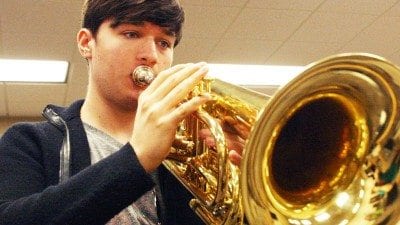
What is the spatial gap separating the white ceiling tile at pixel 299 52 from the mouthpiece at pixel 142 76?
103 inches

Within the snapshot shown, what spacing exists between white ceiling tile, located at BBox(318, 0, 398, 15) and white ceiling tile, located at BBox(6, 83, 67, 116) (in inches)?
81.9

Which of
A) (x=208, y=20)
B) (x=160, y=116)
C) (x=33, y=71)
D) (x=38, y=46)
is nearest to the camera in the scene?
(x=160, y=116)

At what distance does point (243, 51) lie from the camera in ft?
12.2

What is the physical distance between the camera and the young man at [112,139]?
85cm

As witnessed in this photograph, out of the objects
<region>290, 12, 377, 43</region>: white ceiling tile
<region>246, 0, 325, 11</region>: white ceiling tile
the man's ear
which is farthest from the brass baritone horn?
<region>290, 12, 377, 43</region>: white ceiling tile

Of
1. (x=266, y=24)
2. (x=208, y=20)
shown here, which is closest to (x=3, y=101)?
(x=208, y=20)

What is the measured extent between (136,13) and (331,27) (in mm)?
2406

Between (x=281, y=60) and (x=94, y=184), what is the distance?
3196 mm

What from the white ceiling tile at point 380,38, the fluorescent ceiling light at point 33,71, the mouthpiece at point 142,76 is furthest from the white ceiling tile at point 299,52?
the mouthpiece at point 142,76

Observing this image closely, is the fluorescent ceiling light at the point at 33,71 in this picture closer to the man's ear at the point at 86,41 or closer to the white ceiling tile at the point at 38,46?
the white ceiling tile at the point at 38,46

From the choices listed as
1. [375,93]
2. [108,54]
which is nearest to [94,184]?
[108,54]

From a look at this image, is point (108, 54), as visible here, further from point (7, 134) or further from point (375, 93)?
point (375, 93)

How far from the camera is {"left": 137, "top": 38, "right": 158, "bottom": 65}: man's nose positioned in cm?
112

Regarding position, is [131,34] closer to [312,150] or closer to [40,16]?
[312,150]
